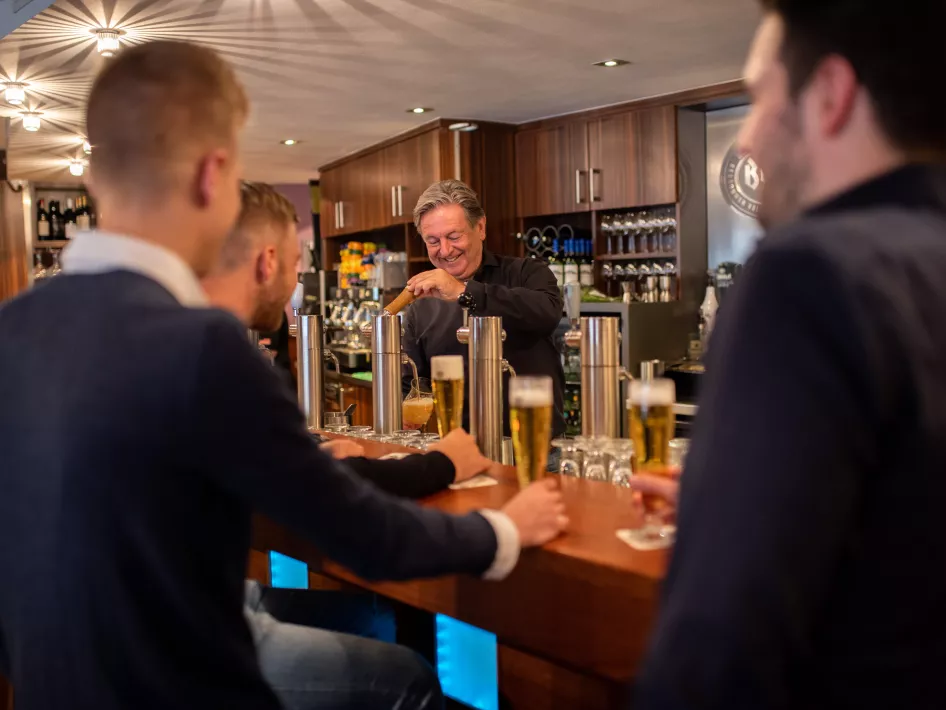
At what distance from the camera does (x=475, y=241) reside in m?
3.52

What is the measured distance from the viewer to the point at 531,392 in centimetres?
160

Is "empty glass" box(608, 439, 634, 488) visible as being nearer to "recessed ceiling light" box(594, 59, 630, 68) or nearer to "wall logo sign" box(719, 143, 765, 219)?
"recessed ceiling light" box(594, 59, 630, 68)

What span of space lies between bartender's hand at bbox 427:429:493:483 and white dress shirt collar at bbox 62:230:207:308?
71 centimetres

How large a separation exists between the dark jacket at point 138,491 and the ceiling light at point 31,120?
233 inches

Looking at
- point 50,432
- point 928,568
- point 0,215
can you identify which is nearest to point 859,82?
point 928,568

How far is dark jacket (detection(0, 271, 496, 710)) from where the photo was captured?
104 cm

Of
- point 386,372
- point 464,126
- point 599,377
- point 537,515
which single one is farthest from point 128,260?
point 464,126

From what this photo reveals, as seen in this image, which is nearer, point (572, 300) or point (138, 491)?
point (138, 491)

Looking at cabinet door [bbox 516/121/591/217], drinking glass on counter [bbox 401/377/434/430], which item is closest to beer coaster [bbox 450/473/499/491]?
drinking glass on counter [bbox 401/377/434/430]

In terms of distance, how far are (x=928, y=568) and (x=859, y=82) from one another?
43cm

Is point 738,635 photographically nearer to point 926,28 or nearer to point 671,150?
point 926,28

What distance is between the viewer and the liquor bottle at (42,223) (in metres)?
10.2

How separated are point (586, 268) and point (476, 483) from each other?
195 inches

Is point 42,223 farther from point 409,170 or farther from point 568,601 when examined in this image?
point 568,601
